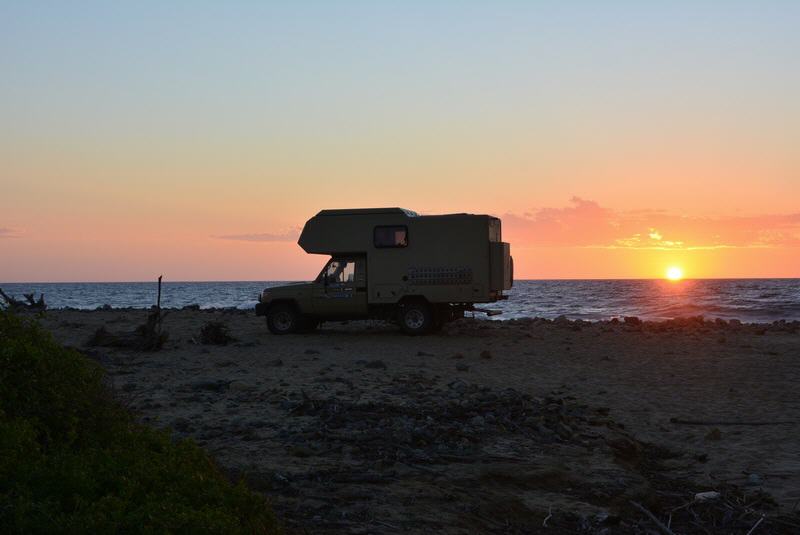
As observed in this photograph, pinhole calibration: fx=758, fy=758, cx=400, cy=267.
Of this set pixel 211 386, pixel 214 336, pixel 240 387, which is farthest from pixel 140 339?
pixel 240 387

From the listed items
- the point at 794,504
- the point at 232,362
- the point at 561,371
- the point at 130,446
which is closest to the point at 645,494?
the point at 794,504

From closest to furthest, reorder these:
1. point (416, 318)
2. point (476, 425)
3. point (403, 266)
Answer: point (476, 425), point (403, 266), point (416, 318)

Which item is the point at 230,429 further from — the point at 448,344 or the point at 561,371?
the point at 448,344

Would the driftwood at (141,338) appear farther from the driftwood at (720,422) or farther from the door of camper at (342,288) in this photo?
the driftwood at (720,422)

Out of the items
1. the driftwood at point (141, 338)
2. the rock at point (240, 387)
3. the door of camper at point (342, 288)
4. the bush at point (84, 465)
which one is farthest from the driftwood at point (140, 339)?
the bush at point (84, 465)

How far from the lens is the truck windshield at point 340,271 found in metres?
21.5

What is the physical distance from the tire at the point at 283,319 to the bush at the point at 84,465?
16.1 metres

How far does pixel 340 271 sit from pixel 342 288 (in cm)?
49

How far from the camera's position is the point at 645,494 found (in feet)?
23.1

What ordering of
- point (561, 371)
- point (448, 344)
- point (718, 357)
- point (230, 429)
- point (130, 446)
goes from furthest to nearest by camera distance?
point (448, 344) < point (718, 357) < point (561, 371) < point (230, 429) < point (130, 446)

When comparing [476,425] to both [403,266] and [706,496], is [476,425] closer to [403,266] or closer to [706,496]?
[706,496]

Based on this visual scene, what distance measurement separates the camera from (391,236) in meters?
20.9

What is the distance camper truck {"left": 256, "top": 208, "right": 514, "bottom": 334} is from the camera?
2058 cm

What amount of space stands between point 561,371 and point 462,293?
592cm
